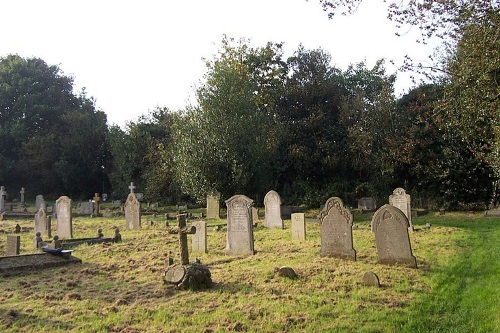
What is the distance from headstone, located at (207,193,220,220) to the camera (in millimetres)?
24188

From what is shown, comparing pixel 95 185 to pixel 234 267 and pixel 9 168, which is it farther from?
pixel 234 267

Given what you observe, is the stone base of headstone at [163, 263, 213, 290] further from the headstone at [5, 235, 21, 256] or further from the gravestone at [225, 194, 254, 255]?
the headstone at [5, 235, 21, 256]

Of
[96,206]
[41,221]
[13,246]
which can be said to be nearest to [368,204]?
[96,206]

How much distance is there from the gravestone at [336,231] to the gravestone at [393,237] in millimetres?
793

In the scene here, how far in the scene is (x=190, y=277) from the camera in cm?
833

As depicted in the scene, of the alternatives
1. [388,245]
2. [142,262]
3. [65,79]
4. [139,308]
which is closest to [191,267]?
[139,308]

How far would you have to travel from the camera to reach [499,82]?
853cm

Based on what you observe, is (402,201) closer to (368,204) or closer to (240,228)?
(240,228)

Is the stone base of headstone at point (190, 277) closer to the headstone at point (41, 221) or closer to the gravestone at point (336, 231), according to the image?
the gravestone at point (336, 231)

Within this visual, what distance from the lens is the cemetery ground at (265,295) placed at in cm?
644

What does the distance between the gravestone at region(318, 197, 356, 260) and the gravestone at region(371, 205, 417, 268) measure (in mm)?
793

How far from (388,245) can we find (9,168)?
4227 centimetres

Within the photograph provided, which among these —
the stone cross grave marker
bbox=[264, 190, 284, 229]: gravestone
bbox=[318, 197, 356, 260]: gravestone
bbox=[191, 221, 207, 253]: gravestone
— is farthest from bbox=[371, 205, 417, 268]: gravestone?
the stone cross grave marker

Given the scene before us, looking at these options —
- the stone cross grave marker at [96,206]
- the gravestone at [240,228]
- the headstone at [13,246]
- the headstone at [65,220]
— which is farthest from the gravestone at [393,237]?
the stone cross grave marker at [96,206]
